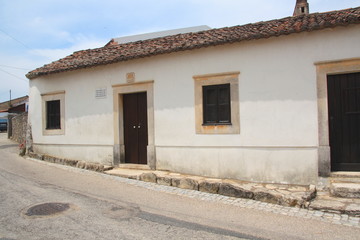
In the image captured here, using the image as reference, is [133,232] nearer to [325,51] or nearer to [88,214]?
[88,214]

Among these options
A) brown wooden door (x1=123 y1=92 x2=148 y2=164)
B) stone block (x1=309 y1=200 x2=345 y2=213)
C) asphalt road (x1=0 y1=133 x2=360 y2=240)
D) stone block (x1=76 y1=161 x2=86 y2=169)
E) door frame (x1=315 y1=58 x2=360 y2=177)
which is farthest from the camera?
stone block (x1=76 y1=161 x2=86 y2=169)

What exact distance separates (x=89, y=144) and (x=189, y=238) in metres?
6.73

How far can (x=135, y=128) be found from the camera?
30.1 ft

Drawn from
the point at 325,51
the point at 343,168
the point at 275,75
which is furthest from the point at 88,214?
the point at 325,51

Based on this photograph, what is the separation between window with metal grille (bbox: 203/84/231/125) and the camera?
754cm

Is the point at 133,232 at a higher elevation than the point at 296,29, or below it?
below

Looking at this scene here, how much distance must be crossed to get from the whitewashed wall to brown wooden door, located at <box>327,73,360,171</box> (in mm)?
455

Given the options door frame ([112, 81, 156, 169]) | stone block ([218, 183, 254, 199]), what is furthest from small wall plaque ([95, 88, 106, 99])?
stone block ([218, 183, 254, 199])

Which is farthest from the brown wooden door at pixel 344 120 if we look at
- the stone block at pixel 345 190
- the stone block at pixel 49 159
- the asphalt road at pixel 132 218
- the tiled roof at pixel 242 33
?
the stone block at pixel 49 159

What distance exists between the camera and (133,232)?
411 centimetres

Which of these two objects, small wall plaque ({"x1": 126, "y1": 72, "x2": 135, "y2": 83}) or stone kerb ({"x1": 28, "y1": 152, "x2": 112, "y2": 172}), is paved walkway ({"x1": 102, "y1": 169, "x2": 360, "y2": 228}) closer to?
stone kerb ({"x1": 28, "y1": 152, "x2": 112, "y2": 172})

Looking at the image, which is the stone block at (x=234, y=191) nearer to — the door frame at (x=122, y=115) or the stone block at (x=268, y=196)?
the stone block at (x=268, y=196)

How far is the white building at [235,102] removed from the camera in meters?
6.47

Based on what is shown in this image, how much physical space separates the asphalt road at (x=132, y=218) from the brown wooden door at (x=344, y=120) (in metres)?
2.53
